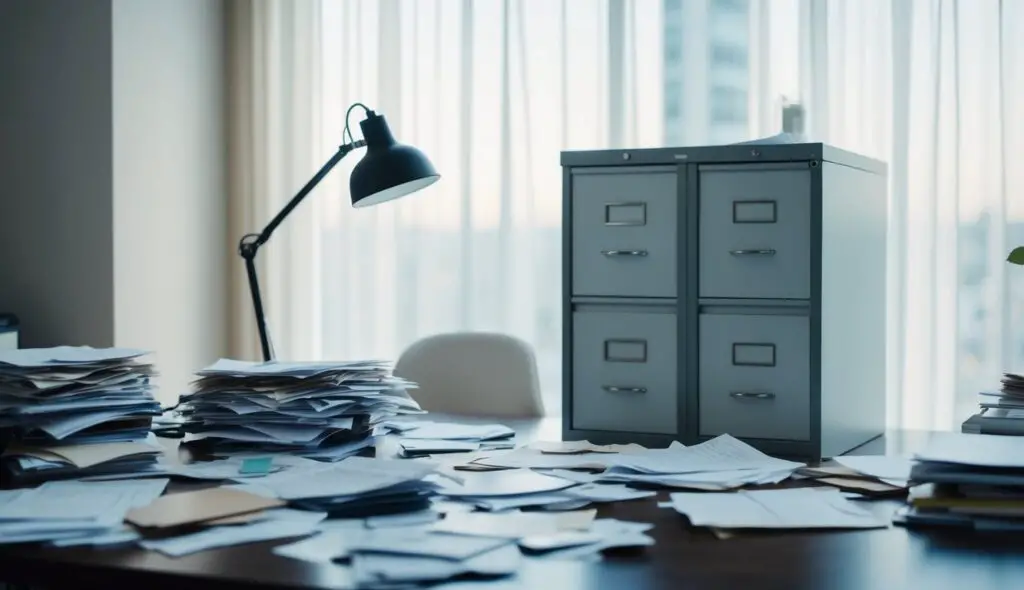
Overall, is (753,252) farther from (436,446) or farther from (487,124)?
(487,124)

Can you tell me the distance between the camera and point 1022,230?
304cm

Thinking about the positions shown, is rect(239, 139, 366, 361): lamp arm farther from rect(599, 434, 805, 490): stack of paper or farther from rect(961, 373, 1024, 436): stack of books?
rect(961, 373, 1024, 436): stack of books

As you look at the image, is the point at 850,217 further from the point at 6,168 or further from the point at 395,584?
the point at 6,168

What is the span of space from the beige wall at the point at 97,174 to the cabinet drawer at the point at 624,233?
216 cm

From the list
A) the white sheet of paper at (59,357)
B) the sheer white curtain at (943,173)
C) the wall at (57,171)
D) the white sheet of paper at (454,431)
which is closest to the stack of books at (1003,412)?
the white sheet of paper at (454,431)

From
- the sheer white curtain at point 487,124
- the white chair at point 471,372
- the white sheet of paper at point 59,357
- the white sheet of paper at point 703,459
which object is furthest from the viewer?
the sheer white curtain at point 487,124

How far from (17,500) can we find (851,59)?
2.64 m

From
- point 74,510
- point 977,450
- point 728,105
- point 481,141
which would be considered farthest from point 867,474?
point 481,141

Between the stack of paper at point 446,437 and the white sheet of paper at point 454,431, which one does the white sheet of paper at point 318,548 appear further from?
the white sheet of paper at point 454,431

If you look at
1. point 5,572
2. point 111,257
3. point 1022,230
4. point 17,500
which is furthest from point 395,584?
point 111,257

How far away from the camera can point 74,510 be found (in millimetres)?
1226

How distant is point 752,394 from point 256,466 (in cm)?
73

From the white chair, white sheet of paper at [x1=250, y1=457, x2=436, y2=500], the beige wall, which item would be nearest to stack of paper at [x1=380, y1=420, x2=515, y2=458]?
white sheet of paper at [x1=250, y1=457, x2=436, y2=500]

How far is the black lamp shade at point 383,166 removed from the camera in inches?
77.3
